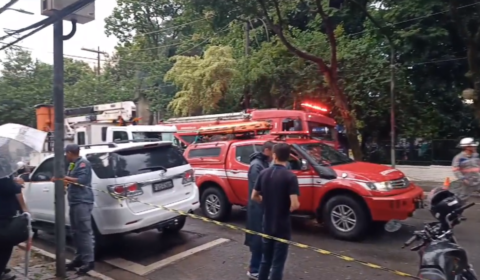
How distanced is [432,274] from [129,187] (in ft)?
15.2

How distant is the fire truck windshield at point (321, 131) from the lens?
15.7 m

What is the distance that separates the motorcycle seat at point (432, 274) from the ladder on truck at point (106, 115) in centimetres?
1648

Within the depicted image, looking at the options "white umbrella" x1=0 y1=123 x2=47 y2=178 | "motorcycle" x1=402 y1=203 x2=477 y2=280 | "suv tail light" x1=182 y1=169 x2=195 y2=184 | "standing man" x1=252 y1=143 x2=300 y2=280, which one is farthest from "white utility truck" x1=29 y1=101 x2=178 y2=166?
"motorcycle" x1=402 y1=203 x2=477 y2=280

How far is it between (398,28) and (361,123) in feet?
13.3

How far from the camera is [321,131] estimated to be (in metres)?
16.2

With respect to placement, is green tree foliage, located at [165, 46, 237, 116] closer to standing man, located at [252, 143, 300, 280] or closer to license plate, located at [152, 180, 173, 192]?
license plate, located at [152, 180, 173, 192]

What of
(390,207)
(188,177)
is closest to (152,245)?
(188,177)

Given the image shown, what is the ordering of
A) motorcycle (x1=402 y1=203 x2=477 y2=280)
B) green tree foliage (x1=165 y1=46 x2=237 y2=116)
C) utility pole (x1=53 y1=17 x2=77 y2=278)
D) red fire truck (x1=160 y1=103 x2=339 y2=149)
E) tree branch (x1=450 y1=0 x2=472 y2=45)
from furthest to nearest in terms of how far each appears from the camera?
green tree foliage (x1=165 y1=46 x2=237 y2=116) < red fire truck (x1=160 y1=103 x2=339 y2=149) < tree branch (x1=450 y1=0 x2=472 y2=45) < utility pole (x1=53 y1=17 x2=77 y2=278) < motorcycle (x1=402 y1=203 x2=477 y2=280)

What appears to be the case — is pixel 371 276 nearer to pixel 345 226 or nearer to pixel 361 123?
pixel 345 226

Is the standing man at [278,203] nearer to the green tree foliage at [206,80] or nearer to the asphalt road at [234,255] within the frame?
the asphalt road at [234,255]

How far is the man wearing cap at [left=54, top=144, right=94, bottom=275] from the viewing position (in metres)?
6.60

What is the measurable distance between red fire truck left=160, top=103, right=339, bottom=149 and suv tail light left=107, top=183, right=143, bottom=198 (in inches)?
289

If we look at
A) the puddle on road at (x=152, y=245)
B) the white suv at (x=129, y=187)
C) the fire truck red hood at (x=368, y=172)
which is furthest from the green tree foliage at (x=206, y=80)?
the white suv at (x=129, y=187)

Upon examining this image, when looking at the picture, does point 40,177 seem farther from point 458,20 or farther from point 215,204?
point 458,20
